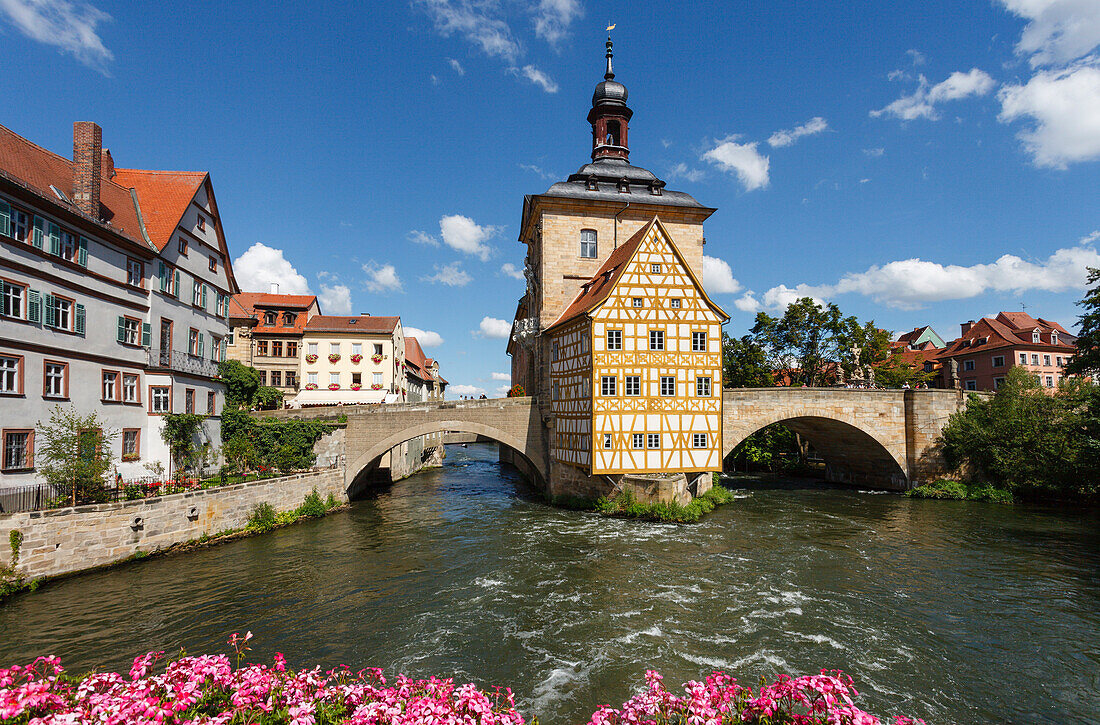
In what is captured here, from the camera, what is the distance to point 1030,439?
2598 centimetres

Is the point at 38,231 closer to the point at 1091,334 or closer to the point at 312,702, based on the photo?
the point at 312,702

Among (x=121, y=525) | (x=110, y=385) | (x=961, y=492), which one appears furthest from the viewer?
(x=961, y=492)

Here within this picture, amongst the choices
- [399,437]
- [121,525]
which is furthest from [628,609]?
[399,437]

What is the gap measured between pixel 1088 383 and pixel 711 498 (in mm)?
19912

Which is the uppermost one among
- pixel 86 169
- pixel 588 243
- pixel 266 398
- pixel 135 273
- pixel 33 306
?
pixel 588 243

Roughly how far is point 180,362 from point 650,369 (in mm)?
18203

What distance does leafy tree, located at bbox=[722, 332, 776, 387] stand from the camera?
38.7 m

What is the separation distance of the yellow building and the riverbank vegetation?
640 inches

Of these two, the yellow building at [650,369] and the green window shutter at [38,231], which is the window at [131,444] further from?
the yellow building at [650,369]

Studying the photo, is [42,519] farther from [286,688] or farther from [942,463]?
[942,463]

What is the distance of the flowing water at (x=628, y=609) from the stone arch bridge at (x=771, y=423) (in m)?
5.35

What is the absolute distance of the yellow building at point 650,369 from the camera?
21.3m

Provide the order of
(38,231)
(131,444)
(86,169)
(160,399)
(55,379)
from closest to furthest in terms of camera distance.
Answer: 1. (38,231)
2. (55,379)
3. (86,169)
4. (131,444)
5. (160,399)

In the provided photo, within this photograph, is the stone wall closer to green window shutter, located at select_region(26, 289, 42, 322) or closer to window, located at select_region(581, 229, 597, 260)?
green window shutter, located at select_region(26, 289, 42, 322)
